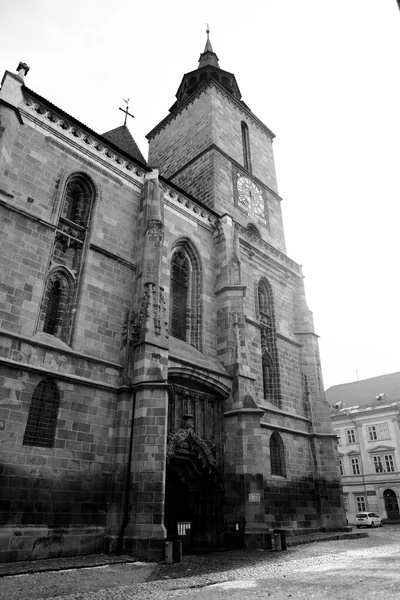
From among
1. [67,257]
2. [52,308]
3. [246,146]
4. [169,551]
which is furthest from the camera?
[246,146]

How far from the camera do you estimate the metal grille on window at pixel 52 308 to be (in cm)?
1245

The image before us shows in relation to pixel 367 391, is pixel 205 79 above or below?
above

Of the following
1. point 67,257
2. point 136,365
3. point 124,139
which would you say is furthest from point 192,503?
point 124,139

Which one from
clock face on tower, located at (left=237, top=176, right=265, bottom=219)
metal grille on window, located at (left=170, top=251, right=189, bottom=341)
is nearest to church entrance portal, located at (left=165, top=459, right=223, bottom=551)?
metal grille on window, located at (left=170, top=251, right=189, bottom=341)

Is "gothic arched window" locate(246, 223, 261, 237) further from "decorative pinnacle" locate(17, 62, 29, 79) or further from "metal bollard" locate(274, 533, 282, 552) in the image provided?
"metal bollard" locate(274, 533, 282, 552)

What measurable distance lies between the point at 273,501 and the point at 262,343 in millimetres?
6262

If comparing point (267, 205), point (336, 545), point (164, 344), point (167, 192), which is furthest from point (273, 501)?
point (267, 205)

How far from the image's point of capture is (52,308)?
12758mm

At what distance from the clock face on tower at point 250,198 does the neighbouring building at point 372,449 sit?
920 inches

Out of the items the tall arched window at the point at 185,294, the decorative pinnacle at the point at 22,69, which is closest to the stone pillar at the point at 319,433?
the tall arched window at the point at 185,294

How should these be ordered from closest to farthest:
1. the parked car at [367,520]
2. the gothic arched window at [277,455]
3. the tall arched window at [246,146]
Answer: the gothic arched window at [277,455] < the tall arched window at [246,146] < the parked car at [367,520]

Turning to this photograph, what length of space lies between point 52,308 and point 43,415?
10.4 feet

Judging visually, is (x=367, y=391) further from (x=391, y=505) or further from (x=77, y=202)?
(x=77, y=202)

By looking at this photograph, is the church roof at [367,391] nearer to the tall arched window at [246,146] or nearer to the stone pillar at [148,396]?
the tall arched window at [246,146]
